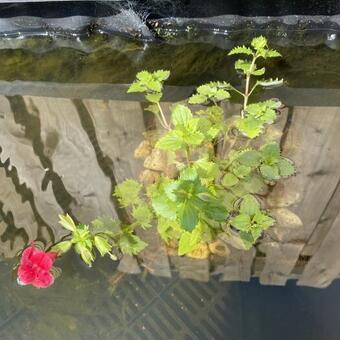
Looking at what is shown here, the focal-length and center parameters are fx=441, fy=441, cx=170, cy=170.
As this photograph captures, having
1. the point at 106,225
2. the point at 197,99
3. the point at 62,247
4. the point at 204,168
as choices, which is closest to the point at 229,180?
the point at 204,168

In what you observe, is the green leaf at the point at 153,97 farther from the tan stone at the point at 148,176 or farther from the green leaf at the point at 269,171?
the green leaf at the point at 269,171

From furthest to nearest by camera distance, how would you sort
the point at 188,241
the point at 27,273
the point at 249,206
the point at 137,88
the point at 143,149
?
the point at 143,149 < the point at 137,88 < the point at 249,206 < the point at 188,241 < the point at 27,273

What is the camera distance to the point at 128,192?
2.01 metres

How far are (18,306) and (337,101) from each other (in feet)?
5.64

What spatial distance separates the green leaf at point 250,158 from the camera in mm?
1877

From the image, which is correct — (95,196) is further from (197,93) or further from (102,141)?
(197,93)

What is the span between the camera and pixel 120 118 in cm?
225

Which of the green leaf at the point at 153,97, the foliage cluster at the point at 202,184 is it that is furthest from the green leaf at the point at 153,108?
the green leaf at the point at 153,97

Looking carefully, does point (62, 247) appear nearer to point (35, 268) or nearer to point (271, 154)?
point (35, 268)

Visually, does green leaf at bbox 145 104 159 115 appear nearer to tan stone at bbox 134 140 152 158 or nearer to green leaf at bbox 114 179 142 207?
tan stone at bbox 134 140 152 158

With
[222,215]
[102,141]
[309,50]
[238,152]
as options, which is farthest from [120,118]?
[309,50]

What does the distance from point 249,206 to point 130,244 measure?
52cm

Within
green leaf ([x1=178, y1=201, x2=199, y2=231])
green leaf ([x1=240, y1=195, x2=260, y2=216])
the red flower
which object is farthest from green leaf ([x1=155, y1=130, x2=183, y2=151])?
the red flower

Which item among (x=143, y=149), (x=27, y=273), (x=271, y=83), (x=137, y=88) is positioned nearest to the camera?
(x=27, y=273)
